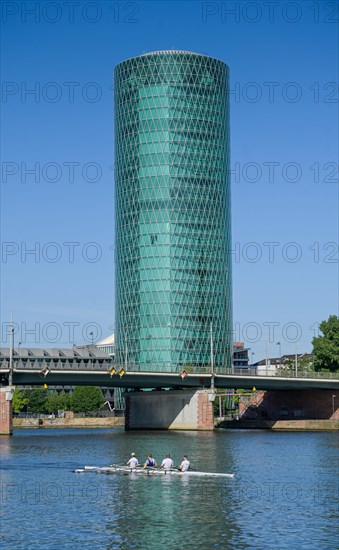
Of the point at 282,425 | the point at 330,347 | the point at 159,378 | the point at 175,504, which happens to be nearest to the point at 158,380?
the point at 159,378

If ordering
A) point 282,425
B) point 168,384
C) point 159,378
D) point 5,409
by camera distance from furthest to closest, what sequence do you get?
point 282,425
point 168,384
point 159,378
point 5,409

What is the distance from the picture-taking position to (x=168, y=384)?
572ft

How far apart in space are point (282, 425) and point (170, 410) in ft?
64.1

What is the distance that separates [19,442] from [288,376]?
5794cm

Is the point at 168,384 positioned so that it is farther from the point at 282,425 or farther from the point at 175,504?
the point at 175,504

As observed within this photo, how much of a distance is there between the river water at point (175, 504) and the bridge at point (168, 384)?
47773 mm

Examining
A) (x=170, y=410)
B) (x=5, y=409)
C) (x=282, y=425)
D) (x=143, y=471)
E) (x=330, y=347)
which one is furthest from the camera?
(x=330, y=347)

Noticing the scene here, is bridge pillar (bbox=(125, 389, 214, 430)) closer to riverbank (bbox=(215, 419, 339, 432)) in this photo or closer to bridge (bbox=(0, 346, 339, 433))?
bridge (bbox=(0, 346, 339, 433))

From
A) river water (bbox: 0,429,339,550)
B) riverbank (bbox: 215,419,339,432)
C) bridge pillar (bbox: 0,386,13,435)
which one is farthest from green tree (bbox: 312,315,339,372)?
river water (bbox: 0,429,339,550)

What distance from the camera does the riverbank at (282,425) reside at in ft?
560

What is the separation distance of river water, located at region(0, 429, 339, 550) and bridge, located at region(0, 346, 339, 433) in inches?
1881

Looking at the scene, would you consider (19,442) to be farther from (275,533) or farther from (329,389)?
(275,533)

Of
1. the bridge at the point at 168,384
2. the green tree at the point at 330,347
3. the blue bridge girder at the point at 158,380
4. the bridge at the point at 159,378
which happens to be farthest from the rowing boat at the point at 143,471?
the green tree at the point at 330,347

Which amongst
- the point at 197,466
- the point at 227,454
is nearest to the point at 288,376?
the point at 227,454
